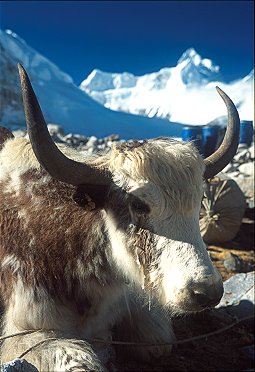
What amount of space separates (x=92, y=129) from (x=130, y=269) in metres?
52.7

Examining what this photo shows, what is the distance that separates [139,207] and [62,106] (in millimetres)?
58860

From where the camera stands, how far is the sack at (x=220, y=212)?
6012mm

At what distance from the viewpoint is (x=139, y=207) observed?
2.40 meters

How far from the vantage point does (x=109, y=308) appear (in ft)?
9.62

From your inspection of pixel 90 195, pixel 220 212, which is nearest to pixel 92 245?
pixel 90 195

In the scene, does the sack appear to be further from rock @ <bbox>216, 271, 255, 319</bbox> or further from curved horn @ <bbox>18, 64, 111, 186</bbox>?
curved horn @ <bbox>18, 64, 111, 186</bbox>

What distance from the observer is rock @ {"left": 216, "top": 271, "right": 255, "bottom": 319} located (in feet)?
12.5

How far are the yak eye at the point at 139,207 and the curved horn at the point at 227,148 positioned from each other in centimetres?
66

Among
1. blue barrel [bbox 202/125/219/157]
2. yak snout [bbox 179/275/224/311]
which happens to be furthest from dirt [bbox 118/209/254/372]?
blue barrel [bbox 202/125/219/157]

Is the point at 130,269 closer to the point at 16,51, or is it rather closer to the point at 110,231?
→ the point at 110,231

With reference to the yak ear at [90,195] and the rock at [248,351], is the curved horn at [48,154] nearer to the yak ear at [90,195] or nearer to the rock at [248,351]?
the yak ear at [90,195]

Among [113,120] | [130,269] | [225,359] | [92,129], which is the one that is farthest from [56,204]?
[113,120]

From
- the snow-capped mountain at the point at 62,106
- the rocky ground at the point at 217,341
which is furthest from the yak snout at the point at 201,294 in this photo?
the snow-capped mountain at the point at 62,106

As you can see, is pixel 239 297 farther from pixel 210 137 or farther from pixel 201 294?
pixel 210 137
